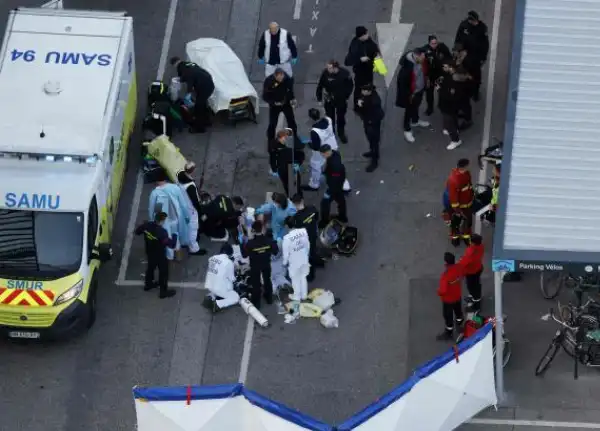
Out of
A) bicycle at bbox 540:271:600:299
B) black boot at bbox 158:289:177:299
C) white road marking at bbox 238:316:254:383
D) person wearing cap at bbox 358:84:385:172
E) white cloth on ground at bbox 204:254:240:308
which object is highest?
person wearing cap at bbox 358:84:385:172

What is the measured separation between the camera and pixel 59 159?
87.8ft

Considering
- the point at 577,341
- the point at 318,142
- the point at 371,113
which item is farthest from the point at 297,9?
the point at 577,341

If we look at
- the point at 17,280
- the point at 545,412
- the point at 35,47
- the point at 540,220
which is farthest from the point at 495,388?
the point at 35,47

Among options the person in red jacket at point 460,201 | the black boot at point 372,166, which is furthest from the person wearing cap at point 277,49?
the person in red jacket at point 460,201

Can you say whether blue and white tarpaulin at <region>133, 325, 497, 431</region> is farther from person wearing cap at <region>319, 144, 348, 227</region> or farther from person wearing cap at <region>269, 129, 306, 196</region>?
person wearing cap at <region>269, 129, 306, 196</region>

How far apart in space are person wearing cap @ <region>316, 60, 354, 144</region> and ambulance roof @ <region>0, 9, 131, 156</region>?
339 centimetres

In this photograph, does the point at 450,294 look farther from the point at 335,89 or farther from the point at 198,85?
the point at 198,85

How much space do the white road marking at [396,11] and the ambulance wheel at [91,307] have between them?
8451 mm

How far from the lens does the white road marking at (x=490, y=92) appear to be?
94.8 feet

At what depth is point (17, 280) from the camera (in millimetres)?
25828

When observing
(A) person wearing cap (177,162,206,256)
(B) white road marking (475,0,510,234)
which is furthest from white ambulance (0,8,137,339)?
(B) white road marking (475,0,510,234)

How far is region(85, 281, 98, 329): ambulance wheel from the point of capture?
26219mm

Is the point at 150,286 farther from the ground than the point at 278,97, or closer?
closer

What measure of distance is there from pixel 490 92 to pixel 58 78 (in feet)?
25.3
